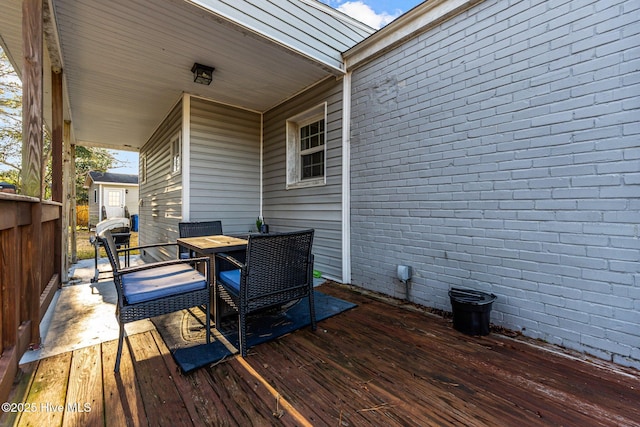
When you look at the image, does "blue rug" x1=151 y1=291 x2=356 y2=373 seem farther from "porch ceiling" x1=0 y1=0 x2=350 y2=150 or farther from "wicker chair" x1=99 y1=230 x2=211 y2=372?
"porch ceiling" x1=0 y1=0 x2=350 y2=150

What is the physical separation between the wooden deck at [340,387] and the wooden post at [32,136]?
577mm

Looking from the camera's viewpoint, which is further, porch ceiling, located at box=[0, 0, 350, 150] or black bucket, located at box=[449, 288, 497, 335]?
porch ceiling, located at box=[0, 0, 350, 150]

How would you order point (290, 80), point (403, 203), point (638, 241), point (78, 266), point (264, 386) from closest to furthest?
point (264, 386) → point (638, 241) → point (403, 203) → point (290, 80) → point (78, 266)

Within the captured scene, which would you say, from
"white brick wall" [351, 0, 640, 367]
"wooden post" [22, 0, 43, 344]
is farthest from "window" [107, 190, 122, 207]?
"white brick wall" [351, 0, 640, 367]

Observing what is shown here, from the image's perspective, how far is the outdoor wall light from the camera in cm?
376

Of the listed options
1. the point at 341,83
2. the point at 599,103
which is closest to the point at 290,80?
the point at 341,83

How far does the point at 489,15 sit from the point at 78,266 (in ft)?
24.3

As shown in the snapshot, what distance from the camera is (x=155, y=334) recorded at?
2.43m

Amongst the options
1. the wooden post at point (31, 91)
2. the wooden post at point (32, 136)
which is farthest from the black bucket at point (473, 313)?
the wooden post at point (31, 91)

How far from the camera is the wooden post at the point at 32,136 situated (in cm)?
200

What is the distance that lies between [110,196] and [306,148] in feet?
57.3

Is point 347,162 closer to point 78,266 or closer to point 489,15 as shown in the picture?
point 489,15

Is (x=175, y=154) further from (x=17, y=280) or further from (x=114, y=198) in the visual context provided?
(x=114, y=198)

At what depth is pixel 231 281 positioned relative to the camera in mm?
2252
